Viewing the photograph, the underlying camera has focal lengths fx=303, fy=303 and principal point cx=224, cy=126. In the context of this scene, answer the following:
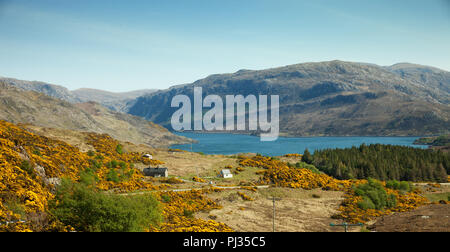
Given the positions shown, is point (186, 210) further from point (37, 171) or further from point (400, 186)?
point (400, 186)

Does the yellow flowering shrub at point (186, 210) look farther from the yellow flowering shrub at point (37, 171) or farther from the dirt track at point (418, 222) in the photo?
the dirt track at point (418, 222)

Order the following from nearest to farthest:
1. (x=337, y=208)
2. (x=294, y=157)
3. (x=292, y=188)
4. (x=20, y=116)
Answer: (x=337, y=208) → (x=292, y=188) → (x=294, y=157) → (x=20, y=116)

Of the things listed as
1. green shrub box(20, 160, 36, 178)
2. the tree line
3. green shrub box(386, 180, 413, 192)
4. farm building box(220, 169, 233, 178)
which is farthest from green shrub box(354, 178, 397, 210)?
green shrub box(20, 160, 36, 178)

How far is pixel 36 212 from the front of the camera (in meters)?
30.1

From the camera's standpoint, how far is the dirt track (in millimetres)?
42375

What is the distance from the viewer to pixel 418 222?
1838 inches

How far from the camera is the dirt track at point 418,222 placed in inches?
1668

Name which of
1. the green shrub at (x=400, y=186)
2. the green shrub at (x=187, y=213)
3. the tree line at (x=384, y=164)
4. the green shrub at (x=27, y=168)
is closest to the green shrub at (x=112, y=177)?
the green shrub at (x=187, y=213)

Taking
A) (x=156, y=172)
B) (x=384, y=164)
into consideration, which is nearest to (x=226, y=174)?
(x=156, y=172)
